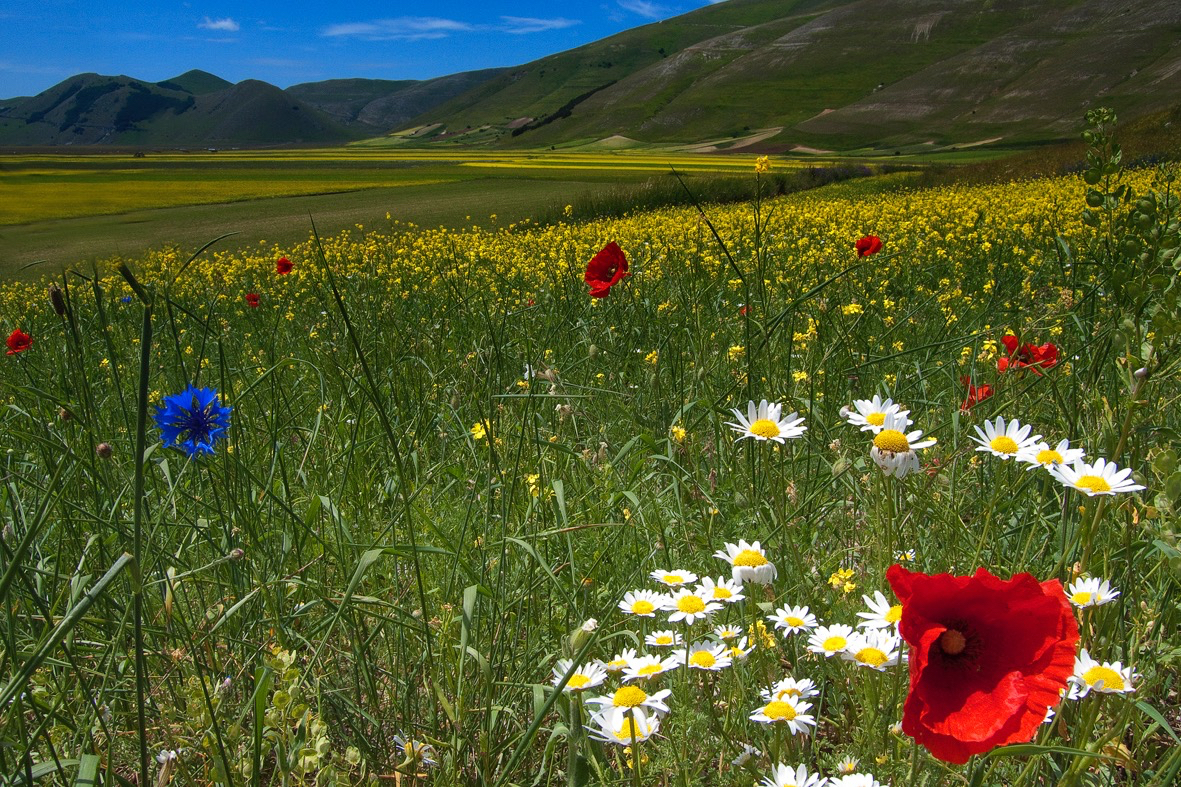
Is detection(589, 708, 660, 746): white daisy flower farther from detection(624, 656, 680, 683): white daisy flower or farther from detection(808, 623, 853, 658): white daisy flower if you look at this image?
detection(808, 623, 853, 658): white daisy flower

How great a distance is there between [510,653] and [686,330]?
2872 mm

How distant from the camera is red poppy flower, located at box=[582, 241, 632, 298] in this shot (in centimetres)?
302

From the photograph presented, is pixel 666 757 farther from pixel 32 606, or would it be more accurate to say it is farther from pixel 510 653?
pixel 32 606

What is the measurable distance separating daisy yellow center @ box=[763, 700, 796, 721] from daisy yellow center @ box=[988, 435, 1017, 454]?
0.53m

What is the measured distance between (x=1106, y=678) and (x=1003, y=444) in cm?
40

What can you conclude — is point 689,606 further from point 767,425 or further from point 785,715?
point 767,425

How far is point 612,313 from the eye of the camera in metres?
4.93

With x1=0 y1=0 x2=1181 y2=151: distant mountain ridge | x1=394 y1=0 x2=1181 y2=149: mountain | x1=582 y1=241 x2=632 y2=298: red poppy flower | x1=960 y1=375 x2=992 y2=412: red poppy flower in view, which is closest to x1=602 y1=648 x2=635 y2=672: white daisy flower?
x1=960 y1=375 x2=992 y2=412: red poppy flower

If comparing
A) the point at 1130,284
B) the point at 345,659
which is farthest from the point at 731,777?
the point at 1130,284

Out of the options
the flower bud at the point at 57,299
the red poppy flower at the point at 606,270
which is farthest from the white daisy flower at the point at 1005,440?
the red poppy flower at the point at 606,270

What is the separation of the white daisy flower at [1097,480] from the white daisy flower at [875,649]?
317 mm

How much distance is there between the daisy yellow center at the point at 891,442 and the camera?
122 centimetres

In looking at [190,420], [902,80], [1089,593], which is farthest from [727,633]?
[902,80]

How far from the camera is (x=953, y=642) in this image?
0.84m
